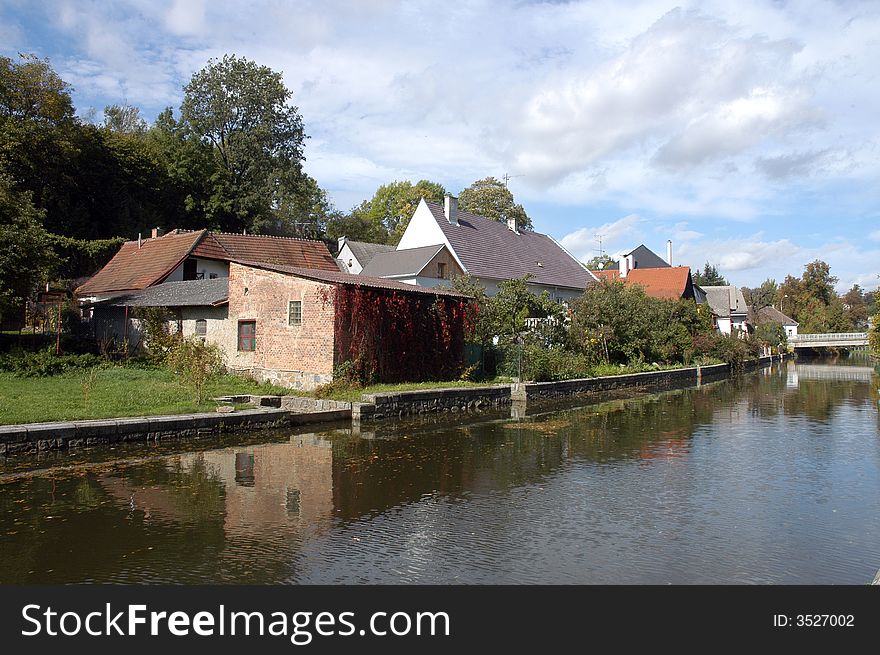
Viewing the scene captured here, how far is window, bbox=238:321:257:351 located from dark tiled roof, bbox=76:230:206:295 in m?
12.2

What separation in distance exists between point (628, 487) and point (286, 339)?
1257 cm

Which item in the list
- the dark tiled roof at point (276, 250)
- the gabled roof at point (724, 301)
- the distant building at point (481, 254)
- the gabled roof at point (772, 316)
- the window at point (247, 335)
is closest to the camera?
the window at point (247, 335)

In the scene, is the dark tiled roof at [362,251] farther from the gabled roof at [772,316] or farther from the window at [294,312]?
the gabled roof at [772,316]

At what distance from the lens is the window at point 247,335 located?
2148 cm

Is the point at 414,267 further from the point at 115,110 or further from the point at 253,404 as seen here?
the point at 115,110

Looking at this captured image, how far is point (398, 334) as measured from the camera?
69.4ft

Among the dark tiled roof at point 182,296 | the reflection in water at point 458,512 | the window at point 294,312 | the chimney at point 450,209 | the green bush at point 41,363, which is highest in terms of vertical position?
the chimney at point 450,209

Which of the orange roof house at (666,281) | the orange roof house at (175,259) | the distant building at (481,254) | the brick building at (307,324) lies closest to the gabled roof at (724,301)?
the orange roof house at (666,281)

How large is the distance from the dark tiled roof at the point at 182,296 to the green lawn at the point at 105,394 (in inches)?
125

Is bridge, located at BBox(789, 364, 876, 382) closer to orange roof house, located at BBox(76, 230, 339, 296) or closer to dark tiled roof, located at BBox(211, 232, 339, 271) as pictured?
dark tiled roof, located at BBox(211, 232, 339, 271)

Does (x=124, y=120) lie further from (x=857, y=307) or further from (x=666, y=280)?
(x=857, y=307)

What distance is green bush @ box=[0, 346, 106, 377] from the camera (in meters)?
19.0

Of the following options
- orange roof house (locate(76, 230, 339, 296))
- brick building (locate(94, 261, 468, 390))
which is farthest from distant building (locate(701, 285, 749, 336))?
brick building (locate(94, 261, 468, 390))

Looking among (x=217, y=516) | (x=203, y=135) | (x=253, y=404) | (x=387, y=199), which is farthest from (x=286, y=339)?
(x=387, y=199)
